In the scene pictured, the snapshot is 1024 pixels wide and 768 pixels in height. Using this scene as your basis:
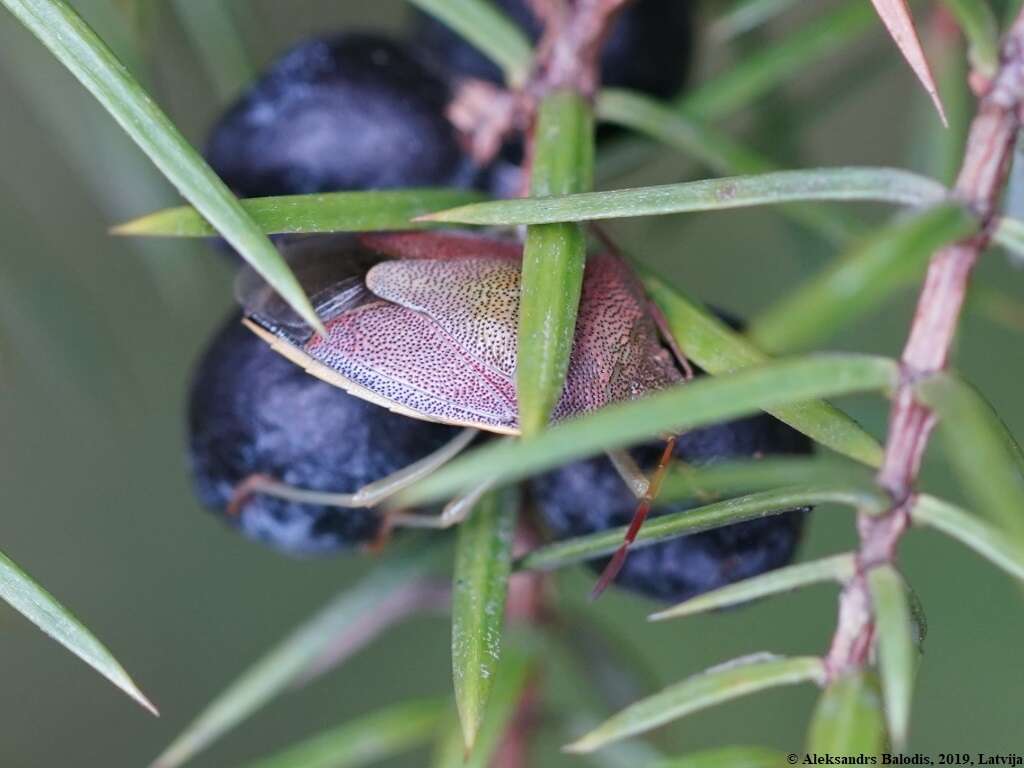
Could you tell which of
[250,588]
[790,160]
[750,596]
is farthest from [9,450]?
[750,596]

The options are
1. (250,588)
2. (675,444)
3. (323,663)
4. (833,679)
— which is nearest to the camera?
(833,679)

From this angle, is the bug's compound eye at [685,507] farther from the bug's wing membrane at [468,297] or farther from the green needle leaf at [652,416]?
the green needle leaf at [652,416]

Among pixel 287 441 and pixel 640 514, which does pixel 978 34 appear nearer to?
pixel 640 514

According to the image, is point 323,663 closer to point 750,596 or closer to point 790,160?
point 750,596

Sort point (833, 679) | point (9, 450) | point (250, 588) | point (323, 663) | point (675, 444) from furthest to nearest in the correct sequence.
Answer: point (250, 588) → point (9, 450) → point (323, 663) → point (675, 444) → point (833, 679)

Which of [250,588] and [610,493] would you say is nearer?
[610,493]

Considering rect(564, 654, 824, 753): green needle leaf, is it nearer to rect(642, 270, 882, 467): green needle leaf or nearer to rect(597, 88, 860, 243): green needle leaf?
rect(642, 270, 882, 467): green needle leaf

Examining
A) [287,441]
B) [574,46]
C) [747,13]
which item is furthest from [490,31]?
[287,441]

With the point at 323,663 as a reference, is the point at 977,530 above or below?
below
